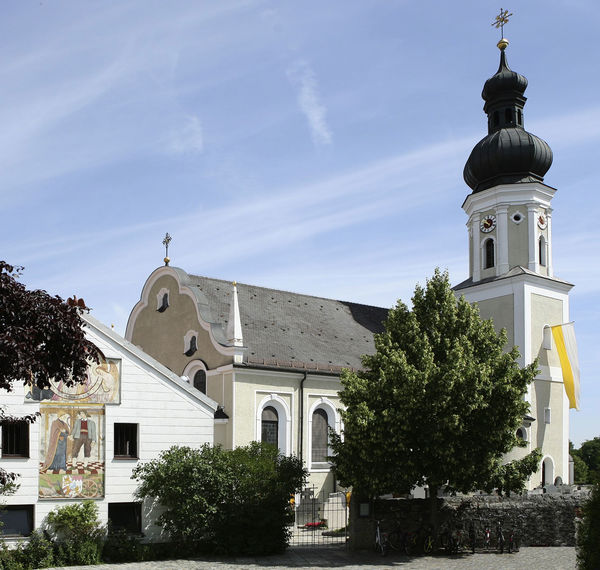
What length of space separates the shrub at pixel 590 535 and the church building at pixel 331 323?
57.1ft

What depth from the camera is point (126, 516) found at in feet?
76.6

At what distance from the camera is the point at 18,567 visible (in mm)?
19953

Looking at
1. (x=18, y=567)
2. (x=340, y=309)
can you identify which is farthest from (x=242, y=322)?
(x=18, y=567)

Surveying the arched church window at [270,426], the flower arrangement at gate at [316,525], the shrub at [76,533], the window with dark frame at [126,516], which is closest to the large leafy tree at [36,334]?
the shrub at [76,533]

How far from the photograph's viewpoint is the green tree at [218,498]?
22.5 metres

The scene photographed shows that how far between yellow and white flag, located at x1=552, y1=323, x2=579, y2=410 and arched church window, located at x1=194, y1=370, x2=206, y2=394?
1828 cm

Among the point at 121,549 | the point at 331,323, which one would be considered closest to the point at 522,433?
the point at 331,323

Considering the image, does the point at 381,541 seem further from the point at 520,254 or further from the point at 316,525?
the point at 520,254

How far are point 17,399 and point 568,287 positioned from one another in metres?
29.2

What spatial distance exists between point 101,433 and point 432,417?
387 inches

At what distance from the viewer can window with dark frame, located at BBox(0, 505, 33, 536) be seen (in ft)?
70.5

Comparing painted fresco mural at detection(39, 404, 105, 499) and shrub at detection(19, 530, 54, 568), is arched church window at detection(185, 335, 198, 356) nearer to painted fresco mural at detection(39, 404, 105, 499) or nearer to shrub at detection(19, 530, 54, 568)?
painted fresco mural at detection(39, 404, 105, 499)

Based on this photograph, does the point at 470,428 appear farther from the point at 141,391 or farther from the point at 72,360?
the point at 72,360

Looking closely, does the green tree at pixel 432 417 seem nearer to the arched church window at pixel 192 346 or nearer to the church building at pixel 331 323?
the church building at pixel 331 323
